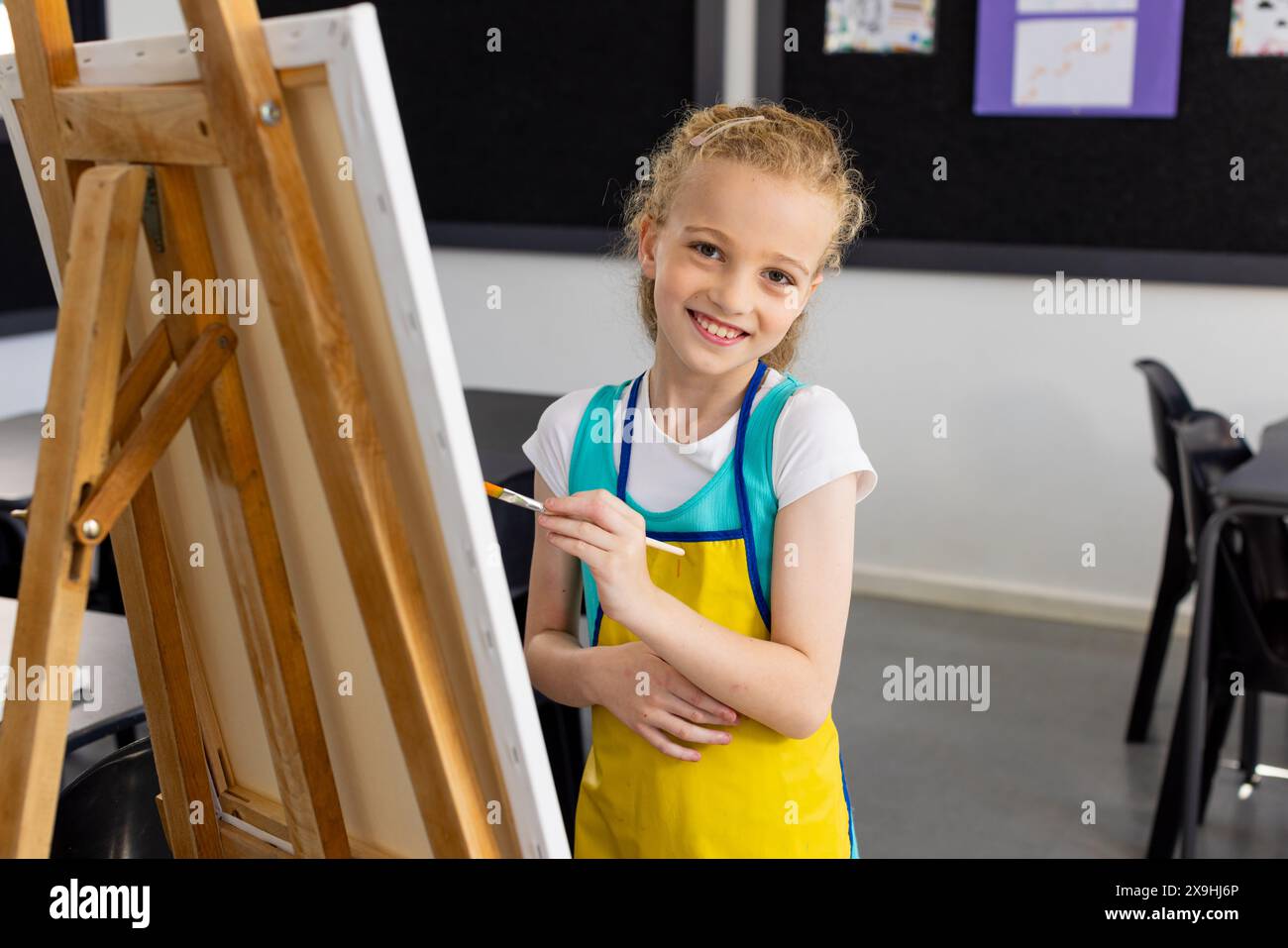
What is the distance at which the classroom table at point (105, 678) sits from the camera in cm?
137

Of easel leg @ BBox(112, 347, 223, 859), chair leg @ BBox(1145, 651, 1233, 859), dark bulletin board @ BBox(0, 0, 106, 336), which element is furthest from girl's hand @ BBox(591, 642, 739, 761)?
dark bulletin board @ BBox(0, 0, 106, 336)

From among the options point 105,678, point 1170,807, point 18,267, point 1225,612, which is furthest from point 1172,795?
point 18,267

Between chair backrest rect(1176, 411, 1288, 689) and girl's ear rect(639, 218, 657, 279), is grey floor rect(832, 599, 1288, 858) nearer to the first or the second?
chair backrest rect(1176, 411, 1288, 689)

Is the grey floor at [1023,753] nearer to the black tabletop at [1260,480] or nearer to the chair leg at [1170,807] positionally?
the chair leg at [1170,807]

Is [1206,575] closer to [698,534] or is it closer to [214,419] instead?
[698,534]

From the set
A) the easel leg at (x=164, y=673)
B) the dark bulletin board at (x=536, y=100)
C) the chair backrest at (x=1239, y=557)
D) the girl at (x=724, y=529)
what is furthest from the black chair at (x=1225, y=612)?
the dark bulletin board at (x=536, y=100)

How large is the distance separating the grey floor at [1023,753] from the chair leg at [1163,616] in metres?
0.07

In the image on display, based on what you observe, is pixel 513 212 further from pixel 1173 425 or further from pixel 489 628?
pixel 489 628

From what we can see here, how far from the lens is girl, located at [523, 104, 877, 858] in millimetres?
1076

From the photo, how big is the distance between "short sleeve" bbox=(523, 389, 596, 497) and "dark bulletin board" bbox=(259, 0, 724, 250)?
306cm

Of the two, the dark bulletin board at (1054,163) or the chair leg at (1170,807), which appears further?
the dark bulletin board at (1054,163)

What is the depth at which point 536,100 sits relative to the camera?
4473mm

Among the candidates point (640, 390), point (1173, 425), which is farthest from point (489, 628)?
point (1173, 425)

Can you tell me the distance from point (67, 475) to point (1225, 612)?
2.04 m
